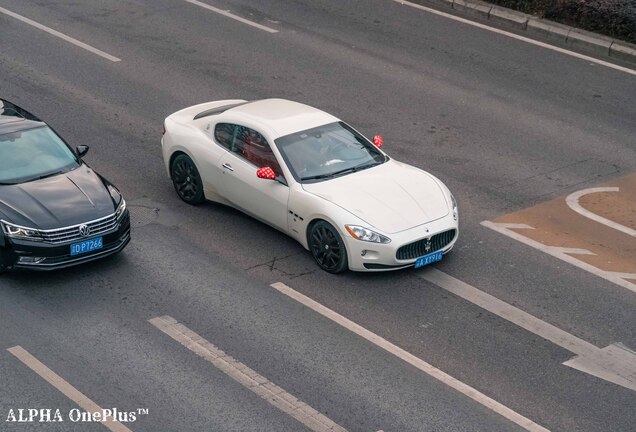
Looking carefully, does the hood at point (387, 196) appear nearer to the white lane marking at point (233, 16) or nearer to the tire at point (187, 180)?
the tire at point (187, 180)

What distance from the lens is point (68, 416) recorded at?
886 cm

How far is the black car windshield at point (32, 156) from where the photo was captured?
38.9 feet

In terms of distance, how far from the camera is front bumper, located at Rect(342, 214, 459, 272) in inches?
443

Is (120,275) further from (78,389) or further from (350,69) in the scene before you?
(350,69)

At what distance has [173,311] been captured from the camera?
10789 millimetres

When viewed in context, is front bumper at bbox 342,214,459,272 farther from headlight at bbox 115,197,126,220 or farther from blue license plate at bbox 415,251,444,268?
headlight at bbox 115,197,126,220

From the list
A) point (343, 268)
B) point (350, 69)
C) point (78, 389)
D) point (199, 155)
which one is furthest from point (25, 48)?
point (78, 389)

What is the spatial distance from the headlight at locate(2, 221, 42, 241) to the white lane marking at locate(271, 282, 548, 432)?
2625 millimetres

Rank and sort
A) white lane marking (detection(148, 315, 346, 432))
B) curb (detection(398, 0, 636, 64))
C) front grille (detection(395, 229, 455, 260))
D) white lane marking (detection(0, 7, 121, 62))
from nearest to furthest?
white lane marking (detection(148, 315, 346, 432)) → front grille (detection(395, 229, 455, 260)) → white lane marking (detection(0, 7, 121, 62)) → curb (detection(398, 0, 636, 64))

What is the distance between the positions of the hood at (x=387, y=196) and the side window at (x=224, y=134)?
57.8 inches

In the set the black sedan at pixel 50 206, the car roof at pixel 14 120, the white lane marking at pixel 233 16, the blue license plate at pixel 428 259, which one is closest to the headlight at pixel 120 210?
the black sedan at pixel 50 206

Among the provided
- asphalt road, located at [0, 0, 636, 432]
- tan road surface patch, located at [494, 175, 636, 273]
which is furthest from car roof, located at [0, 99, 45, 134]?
tan road surface patch, located at [494, 175, 636, 273]

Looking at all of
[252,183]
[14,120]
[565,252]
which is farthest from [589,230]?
[14,120]

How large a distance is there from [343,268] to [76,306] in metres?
2.95
